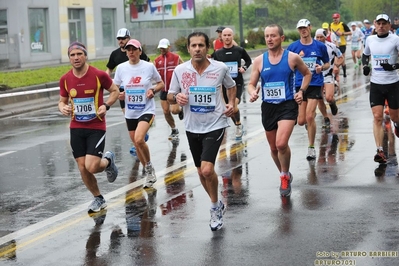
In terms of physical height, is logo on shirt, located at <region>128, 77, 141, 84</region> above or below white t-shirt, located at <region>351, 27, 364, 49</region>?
below

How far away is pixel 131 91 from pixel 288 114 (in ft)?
7.96

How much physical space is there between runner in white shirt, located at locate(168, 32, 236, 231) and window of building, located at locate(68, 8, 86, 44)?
135 feet

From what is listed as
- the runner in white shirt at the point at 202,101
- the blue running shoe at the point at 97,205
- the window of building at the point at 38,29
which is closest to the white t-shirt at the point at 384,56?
the runner in white shirt at the point at 202,101

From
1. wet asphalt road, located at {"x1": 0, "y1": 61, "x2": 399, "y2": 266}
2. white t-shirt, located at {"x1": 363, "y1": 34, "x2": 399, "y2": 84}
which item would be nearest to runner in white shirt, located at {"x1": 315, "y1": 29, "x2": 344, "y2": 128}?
wet asphalt road, located at {"x1": 0, "y1": 61, "x2": 399, "y2": 266}

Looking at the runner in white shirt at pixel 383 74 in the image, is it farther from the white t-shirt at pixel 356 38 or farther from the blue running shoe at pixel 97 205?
the white t-shirt at pixel 356 38

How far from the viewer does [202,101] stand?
8875 mm

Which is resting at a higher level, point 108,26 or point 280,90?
point 108,26

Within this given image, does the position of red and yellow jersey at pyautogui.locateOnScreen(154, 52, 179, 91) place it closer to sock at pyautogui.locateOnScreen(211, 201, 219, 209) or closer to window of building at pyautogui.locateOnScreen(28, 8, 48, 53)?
sock at pyautogui.locateOnScreen(211, 201, 219, 209)

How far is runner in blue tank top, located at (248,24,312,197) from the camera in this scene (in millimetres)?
10094

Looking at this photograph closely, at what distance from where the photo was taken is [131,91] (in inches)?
457

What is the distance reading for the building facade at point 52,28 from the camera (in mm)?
43688

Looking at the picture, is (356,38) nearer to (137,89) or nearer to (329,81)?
(329,81)

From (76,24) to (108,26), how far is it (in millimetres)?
4029

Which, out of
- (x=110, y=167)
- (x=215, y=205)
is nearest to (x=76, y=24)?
(x=110, y=167)
